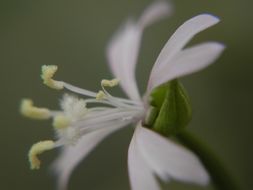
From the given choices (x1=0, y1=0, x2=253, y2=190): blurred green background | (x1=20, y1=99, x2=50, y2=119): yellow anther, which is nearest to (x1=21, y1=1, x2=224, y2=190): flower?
(x1=20, y1=99, x2=50, y2=119): yellow anther

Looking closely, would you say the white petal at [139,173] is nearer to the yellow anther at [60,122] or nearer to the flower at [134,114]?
the flower at [134,114]

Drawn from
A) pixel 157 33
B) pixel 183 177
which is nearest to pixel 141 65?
pixel 157 33

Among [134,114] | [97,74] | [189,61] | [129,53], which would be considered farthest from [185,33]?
[97,74]

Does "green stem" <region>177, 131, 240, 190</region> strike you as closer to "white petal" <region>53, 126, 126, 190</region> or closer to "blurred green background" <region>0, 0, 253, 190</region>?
"white petal" <region>53, 126, 126, 190</region>

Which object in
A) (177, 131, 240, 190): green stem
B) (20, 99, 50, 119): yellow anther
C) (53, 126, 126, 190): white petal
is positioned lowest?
(177, 131, 240, 190): green stem

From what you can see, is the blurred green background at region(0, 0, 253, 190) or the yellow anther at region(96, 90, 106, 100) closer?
the yellow anther at region(96, 90, 106, 100)

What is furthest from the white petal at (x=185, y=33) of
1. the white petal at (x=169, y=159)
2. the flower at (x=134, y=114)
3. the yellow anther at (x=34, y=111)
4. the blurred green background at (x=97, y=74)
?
the blurred green background at (x=97, y=74)

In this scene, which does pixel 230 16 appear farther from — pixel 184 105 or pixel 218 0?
pixel 184 105
